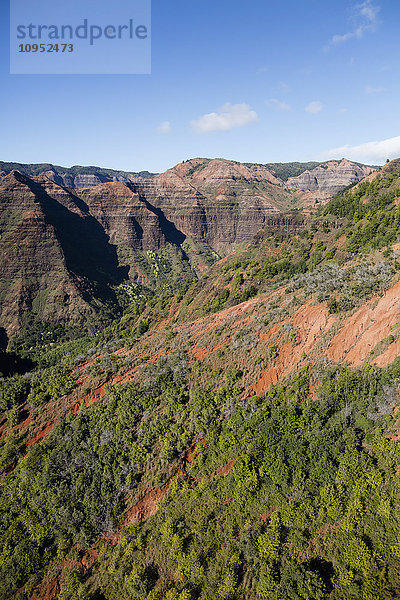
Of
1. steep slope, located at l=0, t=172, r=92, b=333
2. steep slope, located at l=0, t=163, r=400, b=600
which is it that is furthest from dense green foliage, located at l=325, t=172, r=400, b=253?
steep slope, located at l=0, t=172, r=92, b=333

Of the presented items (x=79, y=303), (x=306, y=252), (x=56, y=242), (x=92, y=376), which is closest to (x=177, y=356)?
(x=92, y=376)

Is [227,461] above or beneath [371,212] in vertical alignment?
beneath

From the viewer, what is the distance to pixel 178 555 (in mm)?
23375

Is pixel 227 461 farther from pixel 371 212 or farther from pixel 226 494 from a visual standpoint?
pixel 371 212

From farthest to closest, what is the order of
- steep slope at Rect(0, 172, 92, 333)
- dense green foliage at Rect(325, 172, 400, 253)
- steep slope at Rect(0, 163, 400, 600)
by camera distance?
steep slope at Rect(0, 172, 92, 333)
dense green foliage at Rect(325, 172, 400, 253)
steep slope at Rect(0, 163, 400, 600)

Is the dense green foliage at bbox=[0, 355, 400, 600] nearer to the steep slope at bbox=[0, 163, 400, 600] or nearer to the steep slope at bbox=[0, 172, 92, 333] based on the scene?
the steep slope at bbox=[0, 163, 400, 600]

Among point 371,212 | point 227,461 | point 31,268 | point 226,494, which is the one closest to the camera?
point 226,494

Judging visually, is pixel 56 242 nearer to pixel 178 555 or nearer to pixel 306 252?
pixel 306 252

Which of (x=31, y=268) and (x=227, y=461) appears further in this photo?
(x=31, y=268)

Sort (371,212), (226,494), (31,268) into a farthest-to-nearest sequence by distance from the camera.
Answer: (31,268) → (371,212) → (226,494)

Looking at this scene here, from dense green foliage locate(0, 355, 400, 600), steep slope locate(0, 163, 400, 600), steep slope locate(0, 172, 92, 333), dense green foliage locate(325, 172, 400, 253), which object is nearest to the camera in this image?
dense green foliage locate(0, 355, 400, 600)

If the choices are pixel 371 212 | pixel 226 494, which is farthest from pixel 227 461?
pixel 371 212

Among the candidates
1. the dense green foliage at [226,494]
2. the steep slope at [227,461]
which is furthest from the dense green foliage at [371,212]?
the dense green foliage at [226,494]

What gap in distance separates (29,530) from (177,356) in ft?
71.7
